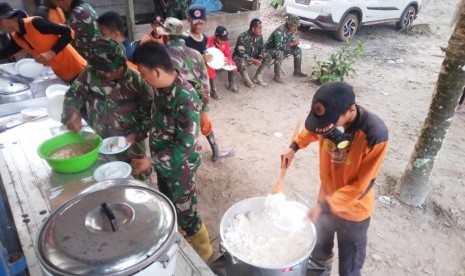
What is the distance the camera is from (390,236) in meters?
3.54

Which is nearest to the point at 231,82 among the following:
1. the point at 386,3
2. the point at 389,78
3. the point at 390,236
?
the point at 389,78

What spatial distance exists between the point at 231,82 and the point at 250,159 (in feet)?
8.66

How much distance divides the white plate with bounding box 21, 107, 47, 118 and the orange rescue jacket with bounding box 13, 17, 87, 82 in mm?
840

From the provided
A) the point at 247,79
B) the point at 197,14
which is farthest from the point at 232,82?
the point at 197,14

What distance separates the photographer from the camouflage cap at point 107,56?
2.48m

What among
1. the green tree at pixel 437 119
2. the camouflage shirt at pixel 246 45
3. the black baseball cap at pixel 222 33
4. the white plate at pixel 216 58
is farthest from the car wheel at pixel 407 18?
the green tree at pixel 437 119

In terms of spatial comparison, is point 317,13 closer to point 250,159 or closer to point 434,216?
point 250,159

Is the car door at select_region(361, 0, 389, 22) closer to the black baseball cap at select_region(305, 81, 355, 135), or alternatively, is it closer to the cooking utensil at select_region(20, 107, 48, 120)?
the black baseball cap at select_region(305, 81, 355, 135)

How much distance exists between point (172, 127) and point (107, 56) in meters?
0.74

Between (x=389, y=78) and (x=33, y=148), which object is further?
(x=389, y=78)

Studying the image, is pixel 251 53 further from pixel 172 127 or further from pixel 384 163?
pixel 172 127

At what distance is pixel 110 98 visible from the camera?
2.72 meters

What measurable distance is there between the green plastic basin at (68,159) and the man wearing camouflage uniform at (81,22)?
81.1 inches

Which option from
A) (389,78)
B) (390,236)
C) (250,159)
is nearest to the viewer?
(390,236)
